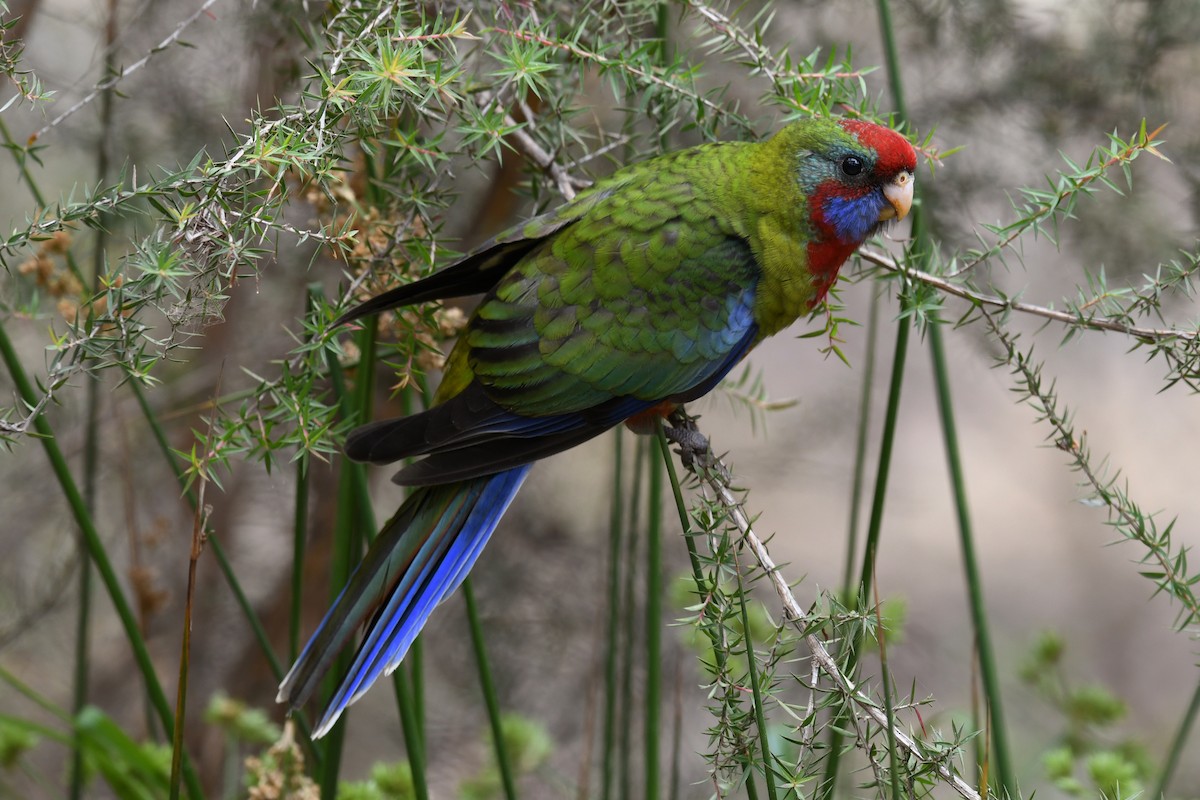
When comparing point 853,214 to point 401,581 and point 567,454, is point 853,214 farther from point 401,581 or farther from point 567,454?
point 567,454

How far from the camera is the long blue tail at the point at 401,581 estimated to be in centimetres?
108

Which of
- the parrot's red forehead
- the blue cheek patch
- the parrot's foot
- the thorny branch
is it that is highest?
the parrot's red forehead

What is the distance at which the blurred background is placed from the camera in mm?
1952

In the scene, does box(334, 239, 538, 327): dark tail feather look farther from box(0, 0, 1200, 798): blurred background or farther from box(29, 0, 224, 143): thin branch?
box(29, 0, 224, 143): thin branch

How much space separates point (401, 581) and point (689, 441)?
1.20 ft

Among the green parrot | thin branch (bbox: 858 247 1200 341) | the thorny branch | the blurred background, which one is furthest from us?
the blurred background

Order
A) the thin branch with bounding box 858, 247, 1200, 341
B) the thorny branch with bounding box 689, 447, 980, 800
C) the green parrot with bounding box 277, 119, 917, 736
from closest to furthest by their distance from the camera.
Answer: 1. the thorny branch with bounding box 689, 447, 980, 800
2. the thin branch with bounding box 858, 247, 1200, 341
3. the green parrot with bounding box 277, 119, 917, 736

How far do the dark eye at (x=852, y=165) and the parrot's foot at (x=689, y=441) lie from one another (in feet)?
1.14

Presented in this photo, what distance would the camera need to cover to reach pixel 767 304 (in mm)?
1315

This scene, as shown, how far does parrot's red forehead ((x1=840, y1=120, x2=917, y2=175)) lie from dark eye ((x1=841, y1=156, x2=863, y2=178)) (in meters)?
0.02

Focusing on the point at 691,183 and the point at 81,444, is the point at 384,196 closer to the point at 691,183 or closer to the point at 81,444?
the point at 691,183

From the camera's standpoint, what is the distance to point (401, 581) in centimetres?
116

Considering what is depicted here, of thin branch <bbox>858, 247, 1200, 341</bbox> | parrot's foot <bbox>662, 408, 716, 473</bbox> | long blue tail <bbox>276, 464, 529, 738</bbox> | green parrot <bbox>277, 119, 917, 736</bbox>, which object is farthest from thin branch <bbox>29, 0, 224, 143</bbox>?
thin branch <bbox>858, 247, 1200, 341</bbox>

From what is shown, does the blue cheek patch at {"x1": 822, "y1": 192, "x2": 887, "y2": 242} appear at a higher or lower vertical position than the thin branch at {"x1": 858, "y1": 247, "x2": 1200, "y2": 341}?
higher
